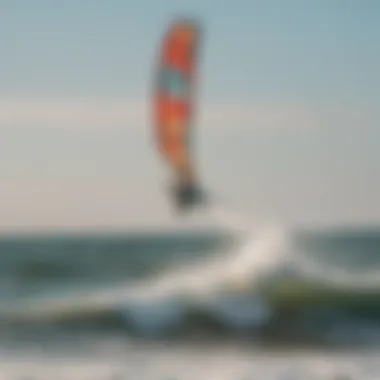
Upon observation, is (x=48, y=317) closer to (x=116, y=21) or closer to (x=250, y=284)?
(x=250, y=284)

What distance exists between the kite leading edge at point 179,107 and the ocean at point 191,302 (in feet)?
0.36

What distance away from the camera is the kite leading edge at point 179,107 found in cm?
266

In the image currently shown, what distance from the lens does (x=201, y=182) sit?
270 cm

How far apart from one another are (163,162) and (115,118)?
16cm

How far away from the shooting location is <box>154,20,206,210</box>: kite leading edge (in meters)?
2.66

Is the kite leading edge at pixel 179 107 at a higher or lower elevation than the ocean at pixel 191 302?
higher

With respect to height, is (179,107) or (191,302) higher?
(179,107)

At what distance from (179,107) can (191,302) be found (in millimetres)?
491

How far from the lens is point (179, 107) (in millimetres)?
2678

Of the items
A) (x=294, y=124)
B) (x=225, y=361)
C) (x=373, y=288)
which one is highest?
(x=294, y=124)

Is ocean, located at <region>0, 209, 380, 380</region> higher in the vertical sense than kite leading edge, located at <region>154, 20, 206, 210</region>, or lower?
lower

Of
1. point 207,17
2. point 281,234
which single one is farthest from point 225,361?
point 207,17

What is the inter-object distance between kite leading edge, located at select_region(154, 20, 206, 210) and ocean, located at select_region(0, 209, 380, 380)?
0.36 ft

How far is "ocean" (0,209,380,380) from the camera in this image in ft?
8.79
